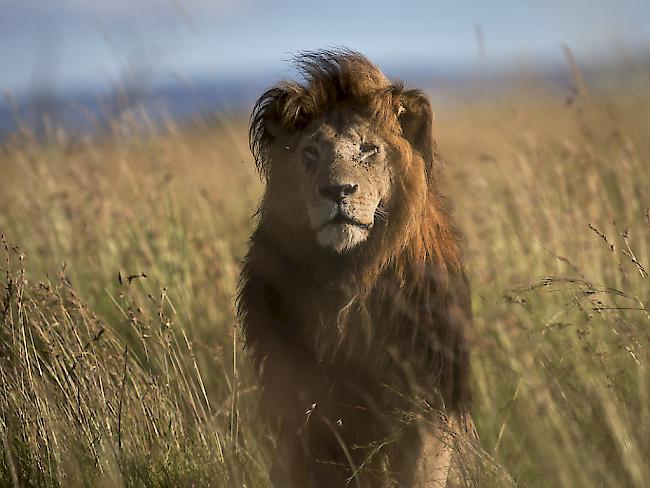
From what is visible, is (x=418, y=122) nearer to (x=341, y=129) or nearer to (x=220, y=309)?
(x=341, y=129)

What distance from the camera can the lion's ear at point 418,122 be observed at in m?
3.53

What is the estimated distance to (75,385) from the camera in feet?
12.1

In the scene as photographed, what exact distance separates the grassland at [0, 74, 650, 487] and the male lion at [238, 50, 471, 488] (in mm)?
242

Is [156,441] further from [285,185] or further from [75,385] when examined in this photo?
[285,185]

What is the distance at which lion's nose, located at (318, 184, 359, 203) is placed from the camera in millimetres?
3158

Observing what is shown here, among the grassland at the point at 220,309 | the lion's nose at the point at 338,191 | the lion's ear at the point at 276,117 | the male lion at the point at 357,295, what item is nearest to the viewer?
the grassland at the point at 220,309

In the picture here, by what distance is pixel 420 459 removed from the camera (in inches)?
133

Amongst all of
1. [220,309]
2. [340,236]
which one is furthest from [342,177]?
[220,309]

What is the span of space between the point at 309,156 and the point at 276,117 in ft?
0.96

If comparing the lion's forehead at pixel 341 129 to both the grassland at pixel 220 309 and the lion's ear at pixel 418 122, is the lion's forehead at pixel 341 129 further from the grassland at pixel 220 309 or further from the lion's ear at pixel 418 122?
the grassland at pixel 220 309

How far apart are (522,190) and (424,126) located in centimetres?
223

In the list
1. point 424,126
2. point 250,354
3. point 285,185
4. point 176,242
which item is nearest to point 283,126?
point 285,185

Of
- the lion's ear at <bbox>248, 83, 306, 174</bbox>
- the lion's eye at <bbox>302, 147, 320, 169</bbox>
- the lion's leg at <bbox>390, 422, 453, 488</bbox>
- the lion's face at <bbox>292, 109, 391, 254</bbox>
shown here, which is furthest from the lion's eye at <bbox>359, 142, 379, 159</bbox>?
the lion's leg at <bbox>390, 422, 453, 488</bbox>

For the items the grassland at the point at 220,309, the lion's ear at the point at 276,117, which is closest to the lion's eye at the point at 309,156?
the lion's ear at the point at 276,117
